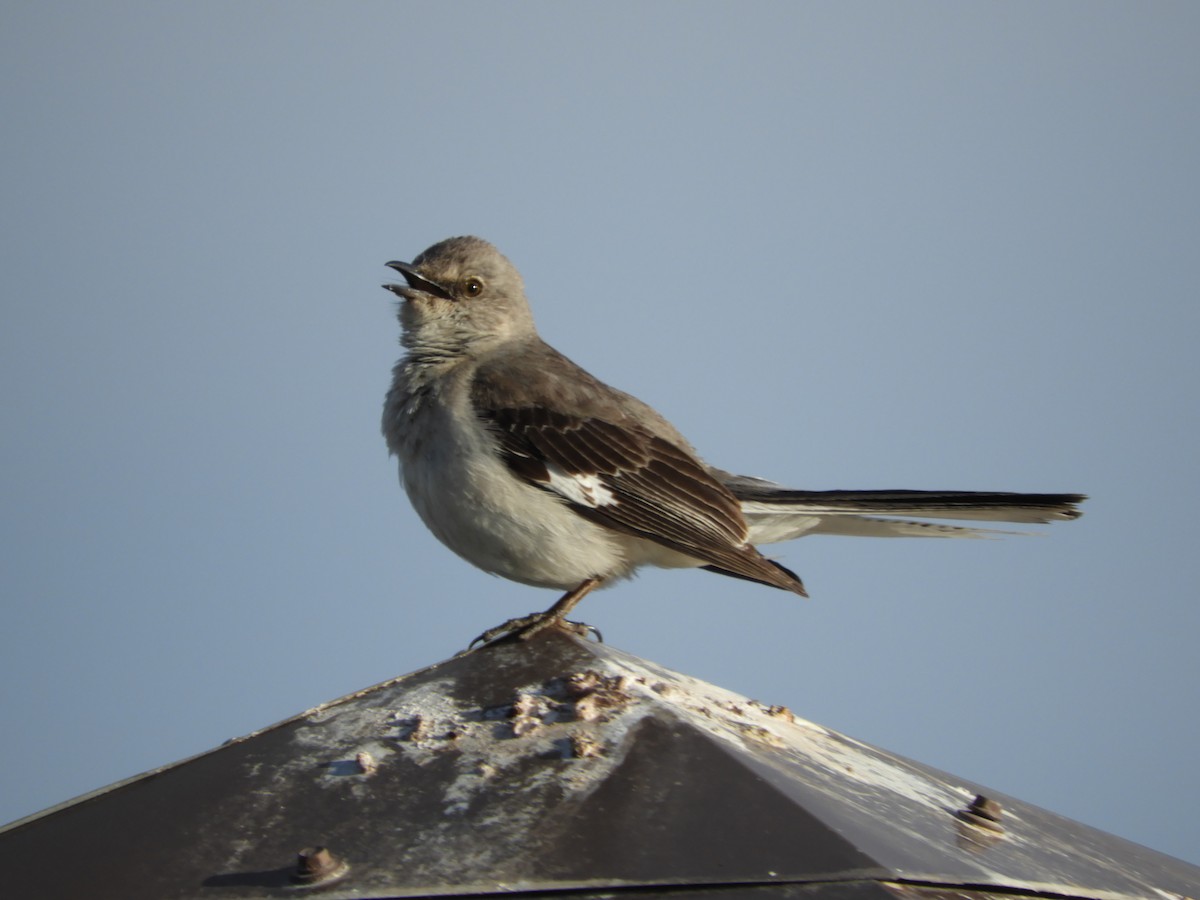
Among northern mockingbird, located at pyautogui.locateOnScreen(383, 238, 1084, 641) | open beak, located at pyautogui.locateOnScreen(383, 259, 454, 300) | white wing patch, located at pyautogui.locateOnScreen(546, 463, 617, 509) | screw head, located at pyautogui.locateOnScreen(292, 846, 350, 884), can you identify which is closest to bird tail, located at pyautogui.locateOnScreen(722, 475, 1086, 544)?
northern mockingbird, located at pyautogui.locateOnScreen(383, 238, 1084, 641)

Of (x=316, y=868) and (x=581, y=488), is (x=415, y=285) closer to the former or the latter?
(x=581, y=488)

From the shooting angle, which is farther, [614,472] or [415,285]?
[415,285]

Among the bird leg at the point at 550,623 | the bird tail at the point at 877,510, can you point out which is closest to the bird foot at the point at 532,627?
the bird leg at the point at 550,623

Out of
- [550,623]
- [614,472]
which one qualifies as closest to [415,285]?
[614,472]

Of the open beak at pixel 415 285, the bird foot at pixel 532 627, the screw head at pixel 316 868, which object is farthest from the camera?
the open beak at pixel 415 285

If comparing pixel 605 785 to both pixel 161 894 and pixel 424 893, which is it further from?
pixel 161 894

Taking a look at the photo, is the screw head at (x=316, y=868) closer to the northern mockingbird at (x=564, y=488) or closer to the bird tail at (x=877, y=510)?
the northern mockingbird at (x=564, y=488)

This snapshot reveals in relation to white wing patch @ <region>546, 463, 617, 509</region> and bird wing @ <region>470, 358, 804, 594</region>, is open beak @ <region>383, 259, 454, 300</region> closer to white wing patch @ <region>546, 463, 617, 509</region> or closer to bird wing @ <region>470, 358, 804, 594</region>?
bird wing @ <region>470, 358, 804, 594</region>
